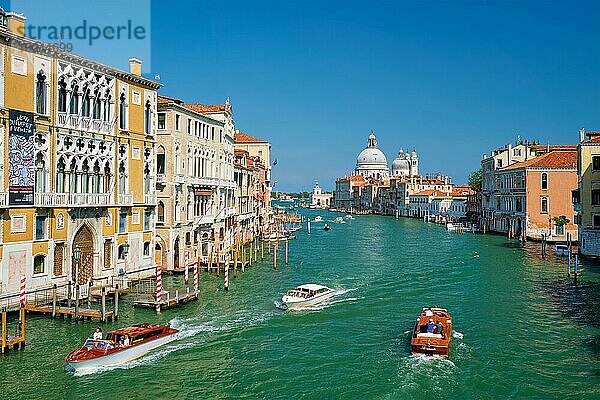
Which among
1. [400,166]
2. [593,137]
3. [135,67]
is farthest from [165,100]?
[400,166]

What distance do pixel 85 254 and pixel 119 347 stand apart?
8.03 m

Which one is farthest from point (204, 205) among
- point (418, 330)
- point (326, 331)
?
point (418, 330)

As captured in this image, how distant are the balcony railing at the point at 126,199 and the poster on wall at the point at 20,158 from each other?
4.55 m

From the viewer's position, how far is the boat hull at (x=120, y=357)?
14.5m

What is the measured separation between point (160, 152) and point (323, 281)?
30.6 ft

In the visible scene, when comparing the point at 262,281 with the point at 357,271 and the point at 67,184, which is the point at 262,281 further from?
the point at 67,184

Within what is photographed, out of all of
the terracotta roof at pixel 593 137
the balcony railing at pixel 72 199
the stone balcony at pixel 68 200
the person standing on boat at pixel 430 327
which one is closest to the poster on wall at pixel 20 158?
the stone balcony at pixel 68 200

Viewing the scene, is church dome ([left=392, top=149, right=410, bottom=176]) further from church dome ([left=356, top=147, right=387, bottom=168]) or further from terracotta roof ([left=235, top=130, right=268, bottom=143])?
terracotta roof ([left=235, top=130, right=268, bottom=143])

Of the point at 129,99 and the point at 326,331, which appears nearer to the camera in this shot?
the point at 326,331

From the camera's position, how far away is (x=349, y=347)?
1711cm

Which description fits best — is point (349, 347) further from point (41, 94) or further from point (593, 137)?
point (593, 137)

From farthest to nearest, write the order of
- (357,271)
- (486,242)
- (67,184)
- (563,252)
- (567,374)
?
1. (486,242)
2. (563,252)
3. (357,271)
4. (67,184)
5. (567,374)

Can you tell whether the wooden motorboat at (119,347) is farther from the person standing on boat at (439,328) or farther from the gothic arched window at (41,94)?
the gothic arched window at (41,94)

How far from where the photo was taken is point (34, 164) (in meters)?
19.9
